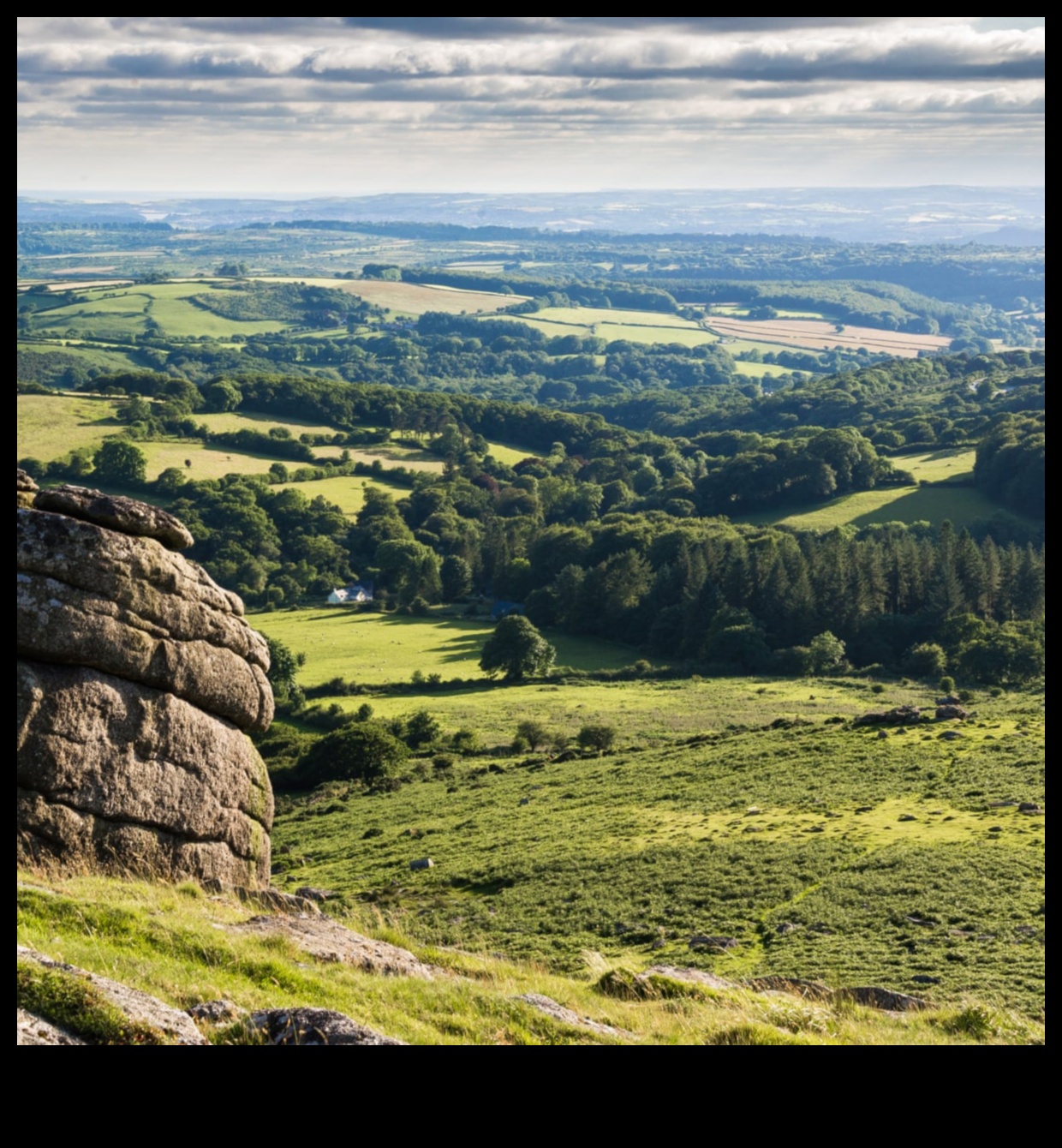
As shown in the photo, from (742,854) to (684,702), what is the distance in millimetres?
46258

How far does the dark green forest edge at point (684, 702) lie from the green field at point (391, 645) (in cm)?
364

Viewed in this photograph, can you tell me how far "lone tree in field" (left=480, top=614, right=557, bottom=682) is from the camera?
312 feet

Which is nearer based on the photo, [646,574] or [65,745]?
[65,745]

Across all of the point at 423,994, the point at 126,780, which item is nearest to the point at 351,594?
the point at 126,780

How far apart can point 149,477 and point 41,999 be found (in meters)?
157

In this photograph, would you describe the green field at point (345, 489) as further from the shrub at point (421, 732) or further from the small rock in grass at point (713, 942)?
the small rock in grass at point (713, 942)

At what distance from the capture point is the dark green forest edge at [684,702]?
Answer: 1228 inches

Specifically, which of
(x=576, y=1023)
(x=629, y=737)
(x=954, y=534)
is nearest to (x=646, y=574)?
(x=954, y=534)

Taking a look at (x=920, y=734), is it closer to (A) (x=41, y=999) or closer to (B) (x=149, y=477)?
(A) (x=41, y=999)

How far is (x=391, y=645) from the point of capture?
106312mm

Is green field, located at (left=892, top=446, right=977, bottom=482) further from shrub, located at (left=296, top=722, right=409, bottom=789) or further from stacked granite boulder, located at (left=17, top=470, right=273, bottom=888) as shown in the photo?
stacked granite boulder, located at (left=17, top=470, right=273, bottom=888)

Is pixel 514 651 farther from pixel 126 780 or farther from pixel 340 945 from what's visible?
pixel 340 945

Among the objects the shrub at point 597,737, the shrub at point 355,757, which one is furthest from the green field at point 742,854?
the shrub at point 597,737

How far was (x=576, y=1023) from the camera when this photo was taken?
12.1 meters
